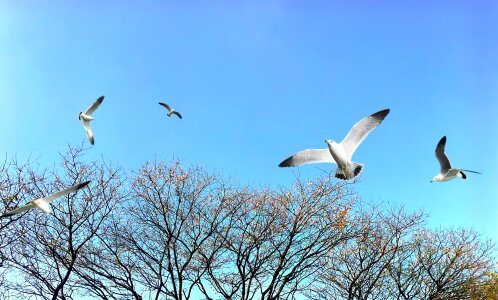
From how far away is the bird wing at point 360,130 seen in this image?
1024 centimetres

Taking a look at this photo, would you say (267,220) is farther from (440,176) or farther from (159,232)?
(440,176)

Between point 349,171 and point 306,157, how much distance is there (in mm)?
1286

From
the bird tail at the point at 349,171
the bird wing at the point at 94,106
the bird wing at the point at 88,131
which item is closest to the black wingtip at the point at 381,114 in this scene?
the bird tail at the point at 349,171

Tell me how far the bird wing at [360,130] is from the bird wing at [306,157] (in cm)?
52

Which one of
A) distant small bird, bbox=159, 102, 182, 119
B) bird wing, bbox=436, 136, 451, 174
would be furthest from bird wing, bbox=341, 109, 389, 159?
distant small bird, bbox=159, 102, 182, 119

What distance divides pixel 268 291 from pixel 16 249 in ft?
24.7

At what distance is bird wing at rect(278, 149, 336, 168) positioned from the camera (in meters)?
10.7

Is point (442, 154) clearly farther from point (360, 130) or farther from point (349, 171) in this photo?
point (349, 171)

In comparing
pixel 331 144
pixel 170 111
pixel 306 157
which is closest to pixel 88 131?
pixel 170 111

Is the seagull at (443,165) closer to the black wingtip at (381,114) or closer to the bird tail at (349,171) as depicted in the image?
the black wingtip at (381,114)

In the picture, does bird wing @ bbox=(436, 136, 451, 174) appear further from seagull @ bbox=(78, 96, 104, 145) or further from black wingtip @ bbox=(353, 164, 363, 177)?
seagull @ bbox=(78, 96, 104, 145)

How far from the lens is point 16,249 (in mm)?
12578

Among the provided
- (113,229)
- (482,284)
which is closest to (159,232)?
(113,229)

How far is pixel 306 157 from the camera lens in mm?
10859
